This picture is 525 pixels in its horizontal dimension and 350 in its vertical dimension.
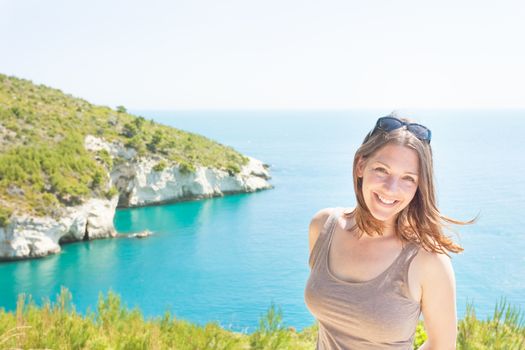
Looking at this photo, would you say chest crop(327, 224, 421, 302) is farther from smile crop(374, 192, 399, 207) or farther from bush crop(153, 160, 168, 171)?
bush crop(153, 160, 168, 171)

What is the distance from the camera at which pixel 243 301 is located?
26906 mm

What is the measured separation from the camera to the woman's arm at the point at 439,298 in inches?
68.4

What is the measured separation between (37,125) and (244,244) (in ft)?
55.8

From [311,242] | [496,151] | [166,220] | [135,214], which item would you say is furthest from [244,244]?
[496,151]

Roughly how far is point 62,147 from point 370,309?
35390mm

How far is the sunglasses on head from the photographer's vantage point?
73.7 inches

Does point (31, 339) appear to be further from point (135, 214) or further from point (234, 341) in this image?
point (135, 214)

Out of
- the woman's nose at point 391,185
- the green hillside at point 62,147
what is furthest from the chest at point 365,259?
the green hillside at point 62,147

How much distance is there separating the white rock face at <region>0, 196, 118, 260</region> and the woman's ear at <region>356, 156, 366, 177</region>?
27.5 metres

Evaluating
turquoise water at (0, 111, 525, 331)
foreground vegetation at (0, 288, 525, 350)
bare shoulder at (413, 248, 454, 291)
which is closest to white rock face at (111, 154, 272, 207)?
turquoise water at (0, 111, 525, 331)

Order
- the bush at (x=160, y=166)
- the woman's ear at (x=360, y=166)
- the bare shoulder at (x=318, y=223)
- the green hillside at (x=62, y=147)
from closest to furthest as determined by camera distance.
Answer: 1. the woman's ear at (x=360, y=166)
2. the bare shoulder at (x=318, y=223)
3. the green hillside at (x=62, y=147)
4. the bush at (x=160, y=166)

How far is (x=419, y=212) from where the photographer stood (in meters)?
1.94

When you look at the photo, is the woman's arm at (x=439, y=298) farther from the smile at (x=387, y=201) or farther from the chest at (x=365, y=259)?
the smile at (x=387, y=201)

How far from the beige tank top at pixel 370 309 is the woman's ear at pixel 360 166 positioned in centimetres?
35
